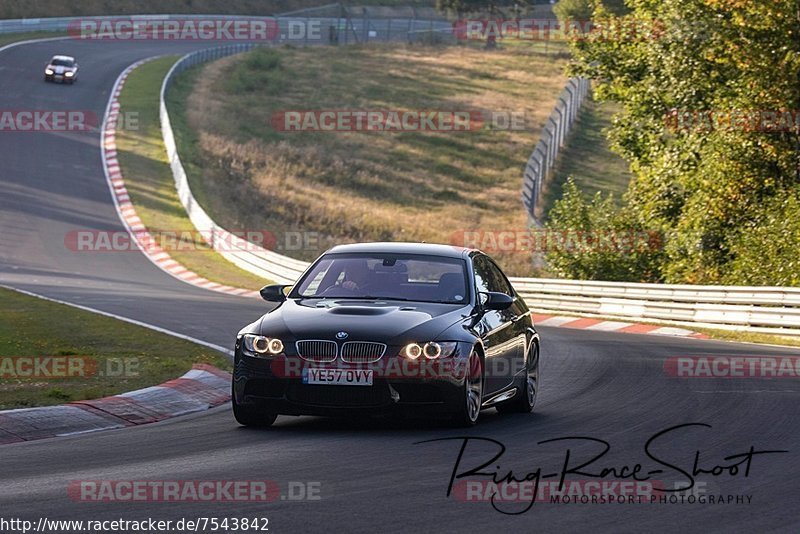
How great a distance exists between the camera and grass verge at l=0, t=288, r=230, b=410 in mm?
11938

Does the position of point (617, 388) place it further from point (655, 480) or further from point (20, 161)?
point (20, 161)

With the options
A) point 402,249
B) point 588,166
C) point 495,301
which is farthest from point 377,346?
point 588,166

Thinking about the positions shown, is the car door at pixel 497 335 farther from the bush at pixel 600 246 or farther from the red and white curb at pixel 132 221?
the bush at pixel 600 246

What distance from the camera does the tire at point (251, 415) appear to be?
10.1 metres

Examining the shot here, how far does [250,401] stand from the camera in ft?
33.1

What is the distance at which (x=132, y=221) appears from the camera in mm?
39562

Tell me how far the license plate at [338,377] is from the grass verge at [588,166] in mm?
38808

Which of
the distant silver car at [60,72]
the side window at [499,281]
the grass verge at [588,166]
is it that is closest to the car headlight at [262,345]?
the side window at [499,281]

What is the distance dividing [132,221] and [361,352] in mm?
30769

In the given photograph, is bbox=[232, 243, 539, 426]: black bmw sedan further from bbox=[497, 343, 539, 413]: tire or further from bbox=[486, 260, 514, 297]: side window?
bbox=[486, 260, 514, 297]: side window

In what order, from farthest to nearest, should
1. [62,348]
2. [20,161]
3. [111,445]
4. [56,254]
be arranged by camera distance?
[20,161]
[56,254]
[62,348]
[111,445]

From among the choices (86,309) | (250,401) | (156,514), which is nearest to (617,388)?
(250,401)

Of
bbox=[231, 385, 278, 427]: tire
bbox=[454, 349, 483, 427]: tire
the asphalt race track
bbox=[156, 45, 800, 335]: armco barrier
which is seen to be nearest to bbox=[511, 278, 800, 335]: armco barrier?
bbox=[156, 45, 800, 335]: armco barrier

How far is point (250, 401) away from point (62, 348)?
5.55 meters
